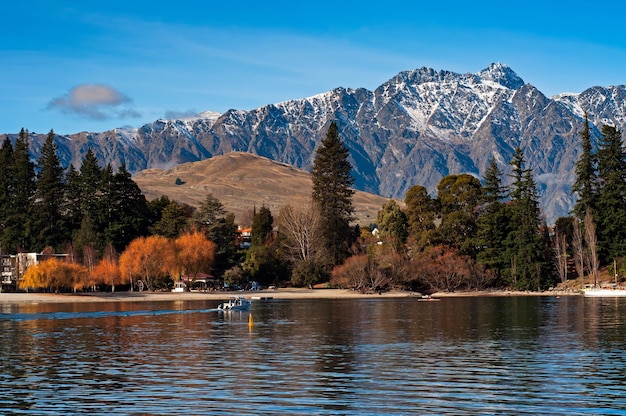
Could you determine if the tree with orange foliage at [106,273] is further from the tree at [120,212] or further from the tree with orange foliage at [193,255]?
the tree with orange foliage at [193,255]

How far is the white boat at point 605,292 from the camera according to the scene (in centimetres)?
11312

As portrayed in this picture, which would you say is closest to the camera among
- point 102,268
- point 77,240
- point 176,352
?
point 176,352

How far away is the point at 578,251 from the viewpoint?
4894 inches

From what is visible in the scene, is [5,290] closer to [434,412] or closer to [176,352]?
[176,352]

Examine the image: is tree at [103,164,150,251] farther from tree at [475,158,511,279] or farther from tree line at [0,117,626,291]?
tree at [475,158,511,279]

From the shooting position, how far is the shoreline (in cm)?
12000

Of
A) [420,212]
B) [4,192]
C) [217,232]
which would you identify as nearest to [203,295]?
[217,232]

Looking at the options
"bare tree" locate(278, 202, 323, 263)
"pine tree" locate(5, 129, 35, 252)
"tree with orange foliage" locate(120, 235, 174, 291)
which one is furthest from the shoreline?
"pine tree" locate(5, 129, 35, 252)

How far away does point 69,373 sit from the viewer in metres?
41.3

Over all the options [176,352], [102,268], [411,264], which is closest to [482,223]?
[411,264]

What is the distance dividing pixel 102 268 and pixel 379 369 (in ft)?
302

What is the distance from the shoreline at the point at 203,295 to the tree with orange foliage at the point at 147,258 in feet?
11.0

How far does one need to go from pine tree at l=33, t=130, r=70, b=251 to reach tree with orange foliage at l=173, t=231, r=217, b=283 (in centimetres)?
2132

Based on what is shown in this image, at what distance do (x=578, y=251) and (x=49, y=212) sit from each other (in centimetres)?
8400
